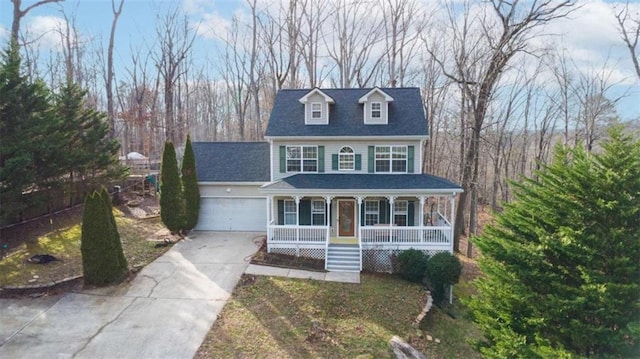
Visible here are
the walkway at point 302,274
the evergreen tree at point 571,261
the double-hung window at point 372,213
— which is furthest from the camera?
the double-hung window at point 372,213

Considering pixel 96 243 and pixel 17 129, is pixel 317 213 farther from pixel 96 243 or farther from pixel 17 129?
pixel 17 129

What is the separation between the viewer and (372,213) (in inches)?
634

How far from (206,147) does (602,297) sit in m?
18.0

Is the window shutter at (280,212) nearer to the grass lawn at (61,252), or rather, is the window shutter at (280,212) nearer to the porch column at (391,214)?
the porch column at (391,214)

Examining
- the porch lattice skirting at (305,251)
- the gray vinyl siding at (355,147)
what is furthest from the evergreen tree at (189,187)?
the porch lattice skirting at (305,251)

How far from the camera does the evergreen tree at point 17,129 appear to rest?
41.0 ft

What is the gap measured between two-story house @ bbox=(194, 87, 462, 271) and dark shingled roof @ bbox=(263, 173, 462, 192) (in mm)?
42

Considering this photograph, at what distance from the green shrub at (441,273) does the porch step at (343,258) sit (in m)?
2.69

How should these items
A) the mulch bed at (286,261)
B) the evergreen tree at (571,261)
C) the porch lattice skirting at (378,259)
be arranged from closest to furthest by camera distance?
the evergreen tree at (571,261) → the mulch bed at (286,261) → the porch lattice skirting at (378,259)

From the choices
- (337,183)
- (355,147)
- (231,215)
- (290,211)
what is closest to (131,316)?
(290,211)

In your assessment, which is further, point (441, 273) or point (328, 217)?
point (328, 217)

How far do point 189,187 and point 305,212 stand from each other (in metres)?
5.65

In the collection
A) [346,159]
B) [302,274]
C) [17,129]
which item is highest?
[17,129]

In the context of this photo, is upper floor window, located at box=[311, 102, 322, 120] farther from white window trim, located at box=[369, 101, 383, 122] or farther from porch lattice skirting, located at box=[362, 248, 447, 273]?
porch lattice skirting, located at box=[362, 248, 447, 273]
